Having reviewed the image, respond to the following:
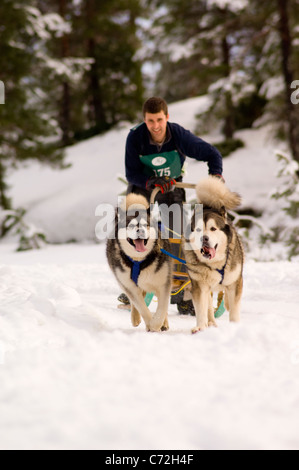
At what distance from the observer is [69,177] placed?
59.4 feet

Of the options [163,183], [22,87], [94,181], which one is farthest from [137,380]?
[94,181]

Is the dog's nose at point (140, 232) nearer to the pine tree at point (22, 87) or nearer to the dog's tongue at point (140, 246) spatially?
the dog's tongue at point (140, 246)

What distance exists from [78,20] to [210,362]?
728 inches

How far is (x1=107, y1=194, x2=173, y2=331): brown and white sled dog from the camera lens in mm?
3480

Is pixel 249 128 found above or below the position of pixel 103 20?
below

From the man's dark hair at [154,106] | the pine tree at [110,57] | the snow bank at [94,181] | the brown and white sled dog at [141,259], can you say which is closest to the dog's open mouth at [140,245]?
the brown and white sled dog at [141,259]

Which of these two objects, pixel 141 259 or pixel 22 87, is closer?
pixel 141 259

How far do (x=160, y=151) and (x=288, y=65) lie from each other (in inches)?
334

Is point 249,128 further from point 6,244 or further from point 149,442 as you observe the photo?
point 149,442

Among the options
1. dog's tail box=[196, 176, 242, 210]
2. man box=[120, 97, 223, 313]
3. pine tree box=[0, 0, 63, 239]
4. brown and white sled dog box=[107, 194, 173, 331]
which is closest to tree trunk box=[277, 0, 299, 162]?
pine tree box=[0, 0, 63, 239]

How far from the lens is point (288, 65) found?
11.0 m

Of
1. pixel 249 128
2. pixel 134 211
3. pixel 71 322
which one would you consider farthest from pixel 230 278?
pixel 249 128

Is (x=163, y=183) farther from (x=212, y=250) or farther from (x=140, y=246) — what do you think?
(x=212, y=250)

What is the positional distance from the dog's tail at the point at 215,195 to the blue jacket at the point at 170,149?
402mm
